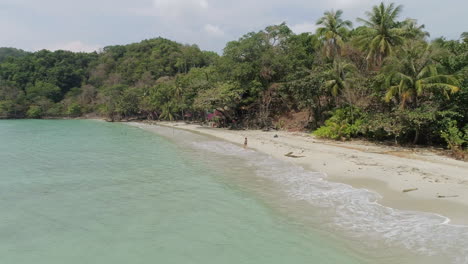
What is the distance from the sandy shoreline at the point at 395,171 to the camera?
10.3 meters

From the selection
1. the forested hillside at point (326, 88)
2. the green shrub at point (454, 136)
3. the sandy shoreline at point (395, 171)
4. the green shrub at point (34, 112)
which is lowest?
the green shrub at point (34, 112)

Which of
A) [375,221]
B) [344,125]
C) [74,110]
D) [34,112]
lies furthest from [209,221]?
[34,112]

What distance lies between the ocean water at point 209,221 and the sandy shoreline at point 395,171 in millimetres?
845

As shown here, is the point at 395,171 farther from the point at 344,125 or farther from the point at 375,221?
the point at 344,125

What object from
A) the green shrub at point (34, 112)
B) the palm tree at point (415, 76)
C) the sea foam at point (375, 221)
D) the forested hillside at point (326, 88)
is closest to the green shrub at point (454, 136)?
the forested hillside at point (326, 88)

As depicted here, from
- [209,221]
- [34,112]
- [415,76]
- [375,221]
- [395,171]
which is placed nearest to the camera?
[375,221]

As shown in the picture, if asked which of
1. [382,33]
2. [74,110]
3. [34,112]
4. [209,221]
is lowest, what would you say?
[34,112]

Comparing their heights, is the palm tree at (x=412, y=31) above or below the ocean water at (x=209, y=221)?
above

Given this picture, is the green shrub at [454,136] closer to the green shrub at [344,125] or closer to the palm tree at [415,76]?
the palm tree at [415,76]

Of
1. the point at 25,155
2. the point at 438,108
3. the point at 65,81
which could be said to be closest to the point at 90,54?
the point at 65,81

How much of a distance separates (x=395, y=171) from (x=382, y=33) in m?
17.8

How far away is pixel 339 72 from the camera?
27.3 metres

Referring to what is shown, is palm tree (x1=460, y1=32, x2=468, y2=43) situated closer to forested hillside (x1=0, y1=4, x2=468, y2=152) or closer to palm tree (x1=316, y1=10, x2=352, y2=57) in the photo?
forested hillside (x1=0, y1=4, x2=468, y2=152)

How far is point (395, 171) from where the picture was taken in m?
14.2
